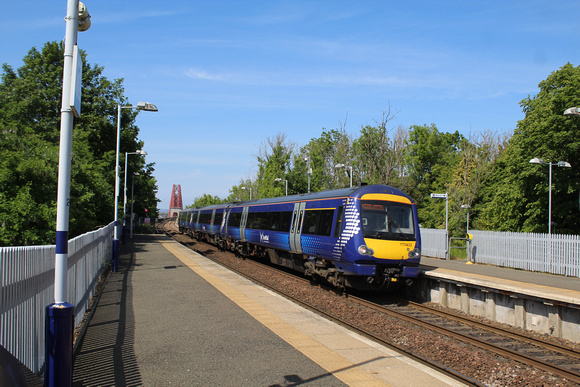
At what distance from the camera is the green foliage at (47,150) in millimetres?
14202

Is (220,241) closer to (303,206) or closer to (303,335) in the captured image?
(303,206)

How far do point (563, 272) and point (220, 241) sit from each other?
1970cm

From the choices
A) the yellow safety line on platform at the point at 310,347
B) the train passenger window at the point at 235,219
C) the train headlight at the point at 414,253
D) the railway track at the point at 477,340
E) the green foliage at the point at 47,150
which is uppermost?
the green foliage at the point at 47,150

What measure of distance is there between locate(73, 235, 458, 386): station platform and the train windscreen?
3.16m

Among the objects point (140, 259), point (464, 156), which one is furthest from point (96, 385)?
point (464, 156)

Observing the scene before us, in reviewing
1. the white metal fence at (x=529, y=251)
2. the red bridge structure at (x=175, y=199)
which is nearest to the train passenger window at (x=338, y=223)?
the white metal fence at (x=529, y=251)

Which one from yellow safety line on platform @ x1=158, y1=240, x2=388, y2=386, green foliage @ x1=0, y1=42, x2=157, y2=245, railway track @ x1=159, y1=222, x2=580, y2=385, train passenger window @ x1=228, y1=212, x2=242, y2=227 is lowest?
railway track @ x1=159, y1=222, x2=580, y2=385

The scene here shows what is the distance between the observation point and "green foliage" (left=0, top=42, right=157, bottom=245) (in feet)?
46.6

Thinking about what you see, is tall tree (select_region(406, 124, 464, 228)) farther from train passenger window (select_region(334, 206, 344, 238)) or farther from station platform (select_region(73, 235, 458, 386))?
station platform (select_region(73, 235, 458, 386))

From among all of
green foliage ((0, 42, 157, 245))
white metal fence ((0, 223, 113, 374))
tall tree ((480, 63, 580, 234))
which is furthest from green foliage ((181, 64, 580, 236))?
white metal fence ((0, 223, 113, 374))

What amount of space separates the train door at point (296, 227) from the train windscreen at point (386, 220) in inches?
145

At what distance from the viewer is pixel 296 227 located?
53.3 ft

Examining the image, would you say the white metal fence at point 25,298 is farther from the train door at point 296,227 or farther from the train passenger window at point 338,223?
the train door at point 296,227

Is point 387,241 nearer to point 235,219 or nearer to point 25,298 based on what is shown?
point 25,298
